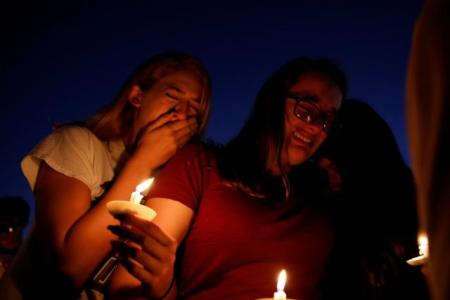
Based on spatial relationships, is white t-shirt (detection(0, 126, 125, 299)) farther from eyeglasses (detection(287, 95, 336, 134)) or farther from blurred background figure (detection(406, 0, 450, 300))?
blurred background figure (detection(406, 0, 450, 300))

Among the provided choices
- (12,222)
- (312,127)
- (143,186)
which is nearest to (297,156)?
(312,127)

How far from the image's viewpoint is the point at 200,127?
3.11 meters

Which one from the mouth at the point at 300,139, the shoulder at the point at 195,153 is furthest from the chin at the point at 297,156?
the shoulder at the point at 195,153

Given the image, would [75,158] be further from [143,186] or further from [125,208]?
[125,208]

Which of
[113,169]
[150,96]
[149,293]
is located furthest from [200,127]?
[149,293]

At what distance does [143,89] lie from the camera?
317cm

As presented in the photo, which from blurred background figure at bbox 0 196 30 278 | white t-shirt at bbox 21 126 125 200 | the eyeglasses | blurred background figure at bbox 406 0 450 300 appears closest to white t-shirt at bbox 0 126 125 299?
white t-shirt at bbox 21 126 125 200

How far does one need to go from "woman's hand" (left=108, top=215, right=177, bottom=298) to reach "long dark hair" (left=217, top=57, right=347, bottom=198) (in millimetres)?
888

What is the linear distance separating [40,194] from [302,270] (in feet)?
5.54

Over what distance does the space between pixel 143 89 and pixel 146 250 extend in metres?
1.69

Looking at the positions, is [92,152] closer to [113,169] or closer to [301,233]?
[113,169]

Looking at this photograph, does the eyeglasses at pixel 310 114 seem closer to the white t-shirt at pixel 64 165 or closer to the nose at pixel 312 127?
the nose at pixel 312 127

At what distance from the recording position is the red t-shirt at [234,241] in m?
2.31

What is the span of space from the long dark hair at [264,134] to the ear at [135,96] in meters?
0.75
